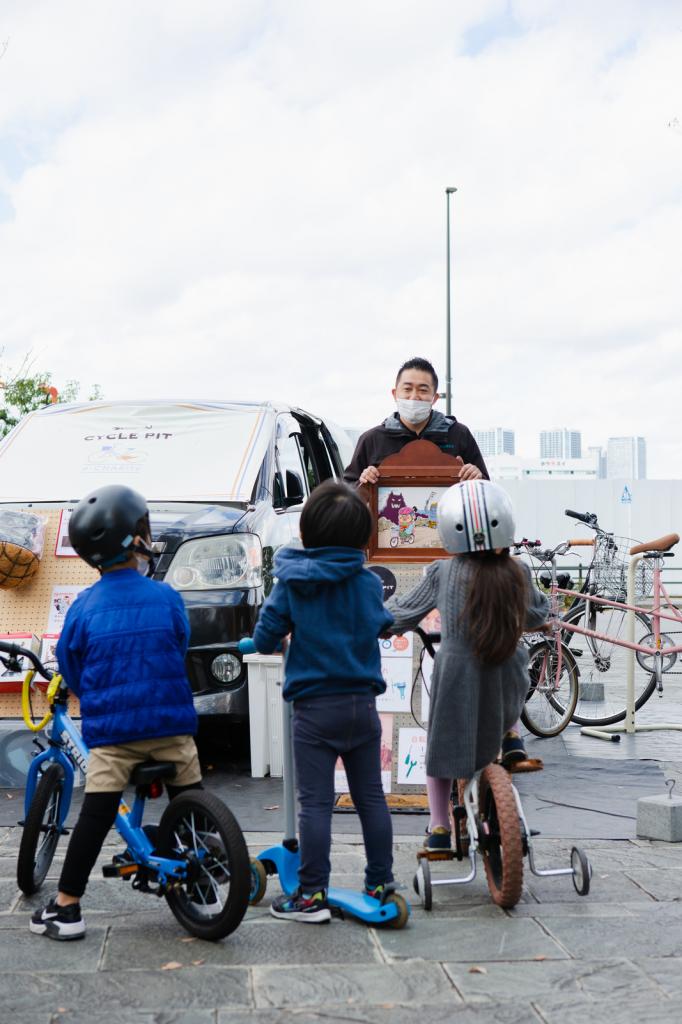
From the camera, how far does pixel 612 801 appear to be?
651 centimetres

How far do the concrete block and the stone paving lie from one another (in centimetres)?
72

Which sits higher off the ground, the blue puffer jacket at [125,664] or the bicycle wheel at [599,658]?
the blue puffer jacket at [125,664]

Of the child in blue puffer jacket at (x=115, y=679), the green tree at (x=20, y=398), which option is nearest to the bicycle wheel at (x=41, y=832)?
the child in blue puffer jacket at (x=115, y=679)

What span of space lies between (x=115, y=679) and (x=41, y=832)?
2.71 ft

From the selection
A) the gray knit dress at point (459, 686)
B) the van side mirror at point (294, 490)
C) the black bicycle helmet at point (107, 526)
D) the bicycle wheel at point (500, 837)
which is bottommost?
the bicycle wheel at point (500, 837)

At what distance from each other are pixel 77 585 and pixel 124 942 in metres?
3.24

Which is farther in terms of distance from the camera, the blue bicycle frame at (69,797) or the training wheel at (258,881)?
the training wheel at (258,881)

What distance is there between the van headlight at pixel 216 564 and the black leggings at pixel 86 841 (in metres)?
2.78

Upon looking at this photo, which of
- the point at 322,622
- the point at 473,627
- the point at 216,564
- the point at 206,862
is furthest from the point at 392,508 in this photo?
the point at 206,862

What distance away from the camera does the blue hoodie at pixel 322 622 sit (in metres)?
4.35

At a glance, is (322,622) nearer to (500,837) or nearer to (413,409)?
(500,837)

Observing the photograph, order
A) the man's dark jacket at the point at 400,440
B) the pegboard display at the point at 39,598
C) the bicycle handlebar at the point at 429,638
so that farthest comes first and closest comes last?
1. the pegboard display at the point at 39,598
2. the man's dark jacket at the point at 400,440
3. the bicycle handlebar at the point at 429,638

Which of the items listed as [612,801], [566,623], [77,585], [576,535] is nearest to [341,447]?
[566,623]

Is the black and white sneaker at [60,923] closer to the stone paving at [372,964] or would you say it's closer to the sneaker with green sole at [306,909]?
the stone paving at [372,964]
